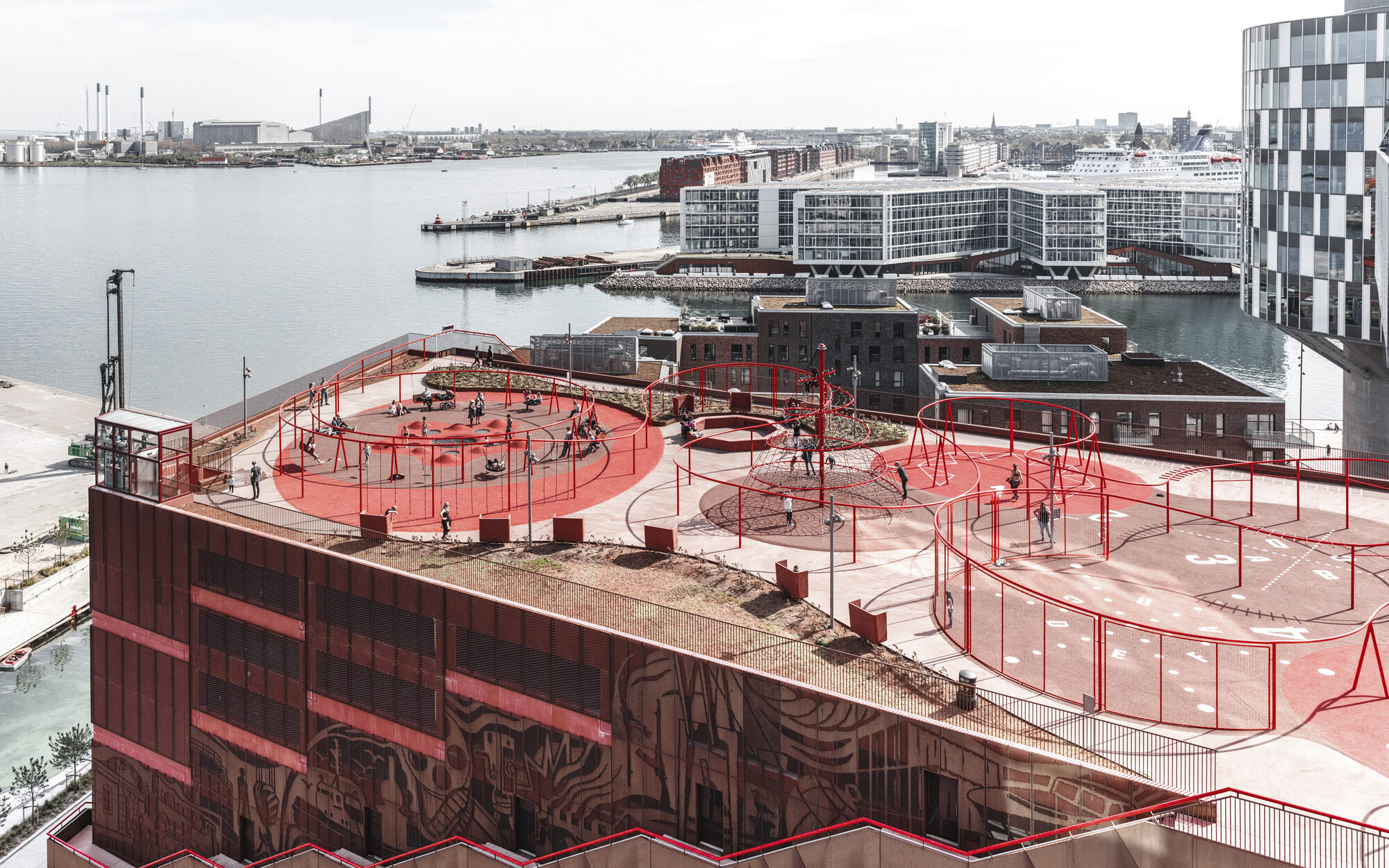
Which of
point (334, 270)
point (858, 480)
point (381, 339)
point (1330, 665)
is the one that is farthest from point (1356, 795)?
point (334, 270)

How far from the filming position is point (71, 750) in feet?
134

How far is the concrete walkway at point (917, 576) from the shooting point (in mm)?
19141

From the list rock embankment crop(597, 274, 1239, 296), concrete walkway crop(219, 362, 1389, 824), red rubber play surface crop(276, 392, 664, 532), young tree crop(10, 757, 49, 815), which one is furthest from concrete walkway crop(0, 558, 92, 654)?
rock embankment crop(597, 274, 1239, 296)

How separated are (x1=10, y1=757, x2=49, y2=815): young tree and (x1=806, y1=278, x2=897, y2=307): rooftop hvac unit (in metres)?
60.4

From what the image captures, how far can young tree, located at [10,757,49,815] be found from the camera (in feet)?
124

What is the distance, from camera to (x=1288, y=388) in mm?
108812

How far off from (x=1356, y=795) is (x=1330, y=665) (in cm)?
523

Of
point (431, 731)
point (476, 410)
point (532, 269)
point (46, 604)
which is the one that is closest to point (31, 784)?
point (46, 604)

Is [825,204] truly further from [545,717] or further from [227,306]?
[545,717]

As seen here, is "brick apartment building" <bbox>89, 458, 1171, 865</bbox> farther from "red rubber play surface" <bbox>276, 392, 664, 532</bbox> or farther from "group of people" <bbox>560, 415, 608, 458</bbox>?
"group of people" <bbox>560, 415, 608, 458</bbox>

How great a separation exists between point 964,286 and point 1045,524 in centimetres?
14636

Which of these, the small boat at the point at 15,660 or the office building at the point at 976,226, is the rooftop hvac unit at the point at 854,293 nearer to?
the small boat at the point at 15,660

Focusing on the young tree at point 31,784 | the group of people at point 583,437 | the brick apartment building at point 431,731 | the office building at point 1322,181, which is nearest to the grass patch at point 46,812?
the young tree at point 31,784

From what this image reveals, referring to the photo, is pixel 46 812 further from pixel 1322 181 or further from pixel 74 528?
pixel 1322 181
